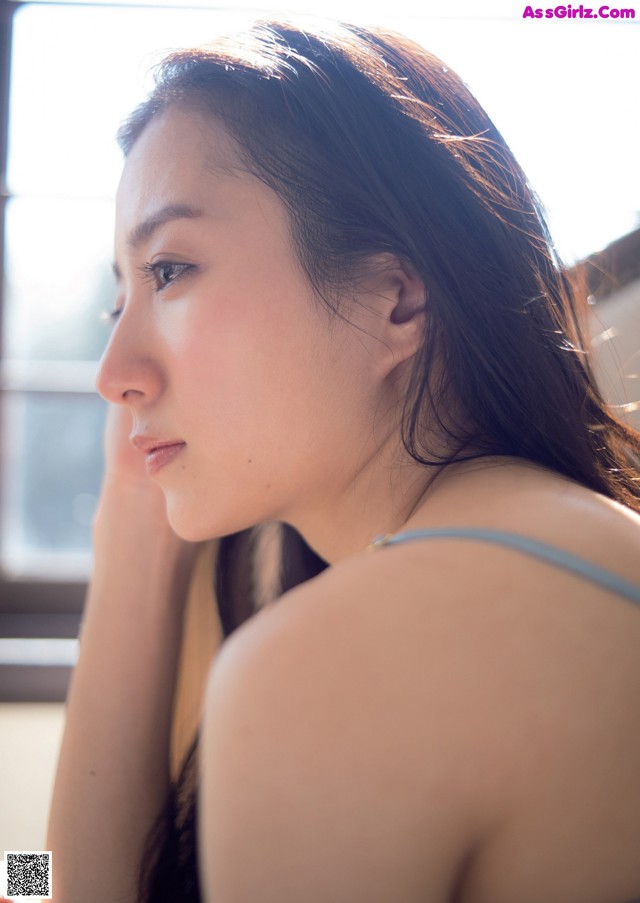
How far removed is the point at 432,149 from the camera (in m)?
0.76

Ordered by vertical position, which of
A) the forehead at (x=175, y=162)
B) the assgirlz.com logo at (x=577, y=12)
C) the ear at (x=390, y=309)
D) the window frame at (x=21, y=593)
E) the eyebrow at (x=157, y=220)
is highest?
the assgirlz.com logo at (x=577, y=12)

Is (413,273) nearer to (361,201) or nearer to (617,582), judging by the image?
(361,201)

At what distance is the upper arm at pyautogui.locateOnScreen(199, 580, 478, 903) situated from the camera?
0.42 metres

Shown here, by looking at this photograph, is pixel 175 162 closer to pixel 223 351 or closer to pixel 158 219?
pixel 158 219

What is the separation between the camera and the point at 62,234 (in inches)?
70.5

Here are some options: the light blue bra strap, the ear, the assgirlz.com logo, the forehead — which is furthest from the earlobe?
the assgirlz.com logo

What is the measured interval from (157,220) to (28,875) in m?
0.74

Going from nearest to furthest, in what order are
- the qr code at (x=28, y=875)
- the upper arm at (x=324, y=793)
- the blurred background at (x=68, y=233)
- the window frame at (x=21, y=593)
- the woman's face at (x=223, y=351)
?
the upper arm at (x=324, y=793) → the woman's face at (x=223, y=351) → the qr code at (x=28, y=875) → the blurred background at (x=68, y=233) → the window frame at (x=21, y=593)

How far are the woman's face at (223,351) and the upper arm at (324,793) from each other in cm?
33

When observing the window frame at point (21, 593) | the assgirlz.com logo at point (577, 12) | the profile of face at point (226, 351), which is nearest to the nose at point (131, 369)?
the profile of face at point (226, 351)

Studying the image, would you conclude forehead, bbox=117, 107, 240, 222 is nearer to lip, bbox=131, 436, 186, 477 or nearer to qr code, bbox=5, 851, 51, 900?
lip, bbox=131, 436, 186, 477

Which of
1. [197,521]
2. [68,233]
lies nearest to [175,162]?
[197,521]

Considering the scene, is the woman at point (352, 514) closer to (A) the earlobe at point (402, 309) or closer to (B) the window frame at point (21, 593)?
(A) the earlobe at point (402, 309)

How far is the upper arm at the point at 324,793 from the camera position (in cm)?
42
